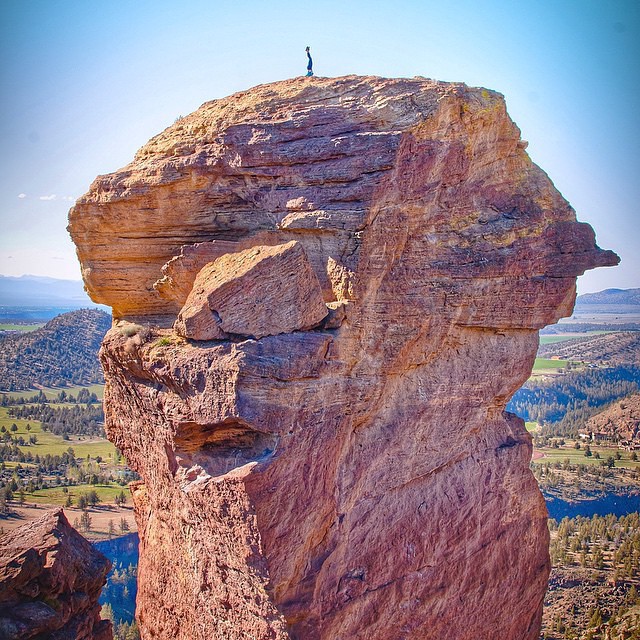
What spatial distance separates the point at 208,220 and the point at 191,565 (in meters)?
9.96

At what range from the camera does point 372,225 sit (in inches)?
723

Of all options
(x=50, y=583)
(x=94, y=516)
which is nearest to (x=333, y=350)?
(x=50, y=583)

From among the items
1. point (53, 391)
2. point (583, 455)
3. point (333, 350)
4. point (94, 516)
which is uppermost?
point (333, 350)

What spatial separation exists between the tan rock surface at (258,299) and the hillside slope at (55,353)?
272ft

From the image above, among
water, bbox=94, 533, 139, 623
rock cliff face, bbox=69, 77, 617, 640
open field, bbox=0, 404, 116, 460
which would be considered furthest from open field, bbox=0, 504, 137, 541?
rock cliff face, bbox=69, 77, 617, 640

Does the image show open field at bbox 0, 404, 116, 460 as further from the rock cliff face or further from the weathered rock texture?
the rock cliff face

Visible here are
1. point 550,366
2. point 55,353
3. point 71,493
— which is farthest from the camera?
point 550,366

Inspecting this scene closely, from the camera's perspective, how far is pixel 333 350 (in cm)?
1828

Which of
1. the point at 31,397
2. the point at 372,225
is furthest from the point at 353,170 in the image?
the point at 31,397

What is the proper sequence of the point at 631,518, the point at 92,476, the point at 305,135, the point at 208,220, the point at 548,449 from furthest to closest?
the point at 548,449, the point at 92,476, the point at 631,518, the point at 208,220, the point at 305,135

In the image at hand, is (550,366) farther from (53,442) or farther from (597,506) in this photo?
(53,442)

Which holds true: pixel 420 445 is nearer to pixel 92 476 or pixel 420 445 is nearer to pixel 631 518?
pixel 631 518

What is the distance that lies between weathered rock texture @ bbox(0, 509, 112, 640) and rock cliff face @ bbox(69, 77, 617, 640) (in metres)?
2.05

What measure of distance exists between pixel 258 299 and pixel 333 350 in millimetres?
2482
